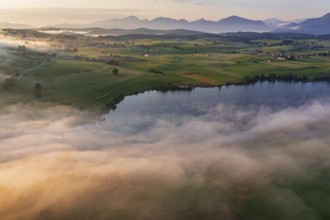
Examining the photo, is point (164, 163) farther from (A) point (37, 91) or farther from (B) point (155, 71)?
(B) point (155, 71)

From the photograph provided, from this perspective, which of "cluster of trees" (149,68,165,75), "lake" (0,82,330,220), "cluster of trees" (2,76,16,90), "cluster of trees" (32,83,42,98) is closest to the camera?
"lake" (0,82,330,220)

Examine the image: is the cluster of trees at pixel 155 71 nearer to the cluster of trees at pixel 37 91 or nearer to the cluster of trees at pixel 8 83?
the cluster of trees at pixel 37 91

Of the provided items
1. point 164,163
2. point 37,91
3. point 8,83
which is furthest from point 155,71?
point 164,163

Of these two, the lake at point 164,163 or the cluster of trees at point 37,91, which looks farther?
the cluster of trees at point 37,91

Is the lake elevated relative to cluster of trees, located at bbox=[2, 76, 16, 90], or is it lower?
lower

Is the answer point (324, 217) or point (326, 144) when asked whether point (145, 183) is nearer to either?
point (324, 217)

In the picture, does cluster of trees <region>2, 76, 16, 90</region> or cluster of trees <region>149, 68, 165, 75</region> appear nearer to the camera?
cluster of trees <region>2, 76, 16, 90</region>

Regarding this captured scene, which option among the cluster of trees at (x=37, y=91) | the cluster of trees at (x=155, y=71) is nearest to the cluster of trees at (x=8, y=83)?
the cluster of trees at (x=37, y=91)

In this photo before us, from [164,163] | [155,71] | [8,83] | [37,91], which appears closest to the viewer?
[164,163]

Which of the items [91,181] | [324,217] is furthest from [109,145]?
[324,217]

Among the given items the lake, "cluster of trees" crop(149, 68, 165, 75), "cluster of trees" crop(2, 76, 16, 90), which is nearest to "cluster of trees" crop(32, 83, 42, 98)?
"cluster of trees" crop(2, 76, 16, 90)

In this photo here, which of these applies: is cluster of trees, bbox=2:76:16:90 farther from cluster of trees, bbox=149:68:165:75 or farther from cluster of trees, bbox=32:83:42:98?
cluster of trees, bbox=149:68:165:75

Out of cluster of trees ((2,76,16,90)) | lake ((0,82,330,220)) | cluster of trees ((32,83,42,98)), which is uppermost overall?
cluster of trees ((2,76,16,90))

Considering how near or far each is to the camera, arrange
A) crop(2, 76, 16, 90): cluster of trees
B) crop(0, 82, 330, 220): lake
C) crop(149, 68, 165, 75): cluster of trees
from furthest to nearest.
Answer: crop(149, 68, 165, 75): cluster of trees, crop(2, 76, 16, 90): cluster of trees, crop(0, 82, 330, 220): lake
